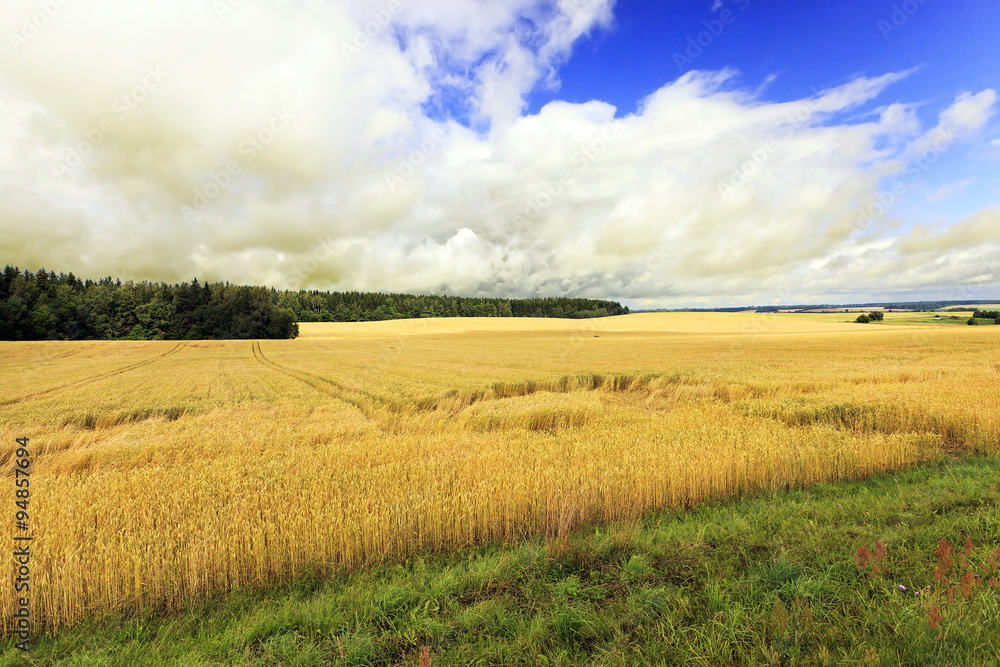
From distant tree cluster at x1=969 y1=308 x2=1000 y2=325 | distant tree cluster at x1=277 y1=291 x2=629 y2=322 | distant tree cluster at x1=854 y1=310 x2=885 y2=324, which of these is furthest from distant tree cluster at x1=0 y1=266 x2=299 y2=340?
distant tree cluster at x1=969 y1=308 x2=1000 y2=325

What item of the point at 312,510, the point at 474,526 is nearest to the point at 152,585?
the point at 312,510

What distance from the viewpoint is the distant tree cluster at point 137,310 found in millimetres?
86312

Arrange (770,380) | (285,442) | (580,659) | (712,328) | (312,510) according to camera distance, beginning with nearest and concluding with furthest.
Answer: (580,659) → (312,510) → (285,442) → (770,380) → (712,328)

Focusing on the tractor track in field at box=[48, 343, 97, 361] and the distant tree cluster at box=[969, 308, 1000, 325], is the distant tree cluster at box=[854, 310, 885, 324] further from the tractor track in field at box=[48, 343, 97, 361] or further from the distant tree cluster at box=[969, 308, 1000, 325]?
the tractor track in field at box=[48, 343, 97, 361]

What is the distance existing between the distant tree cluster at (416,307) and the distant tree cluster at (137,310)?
30774 millimetres

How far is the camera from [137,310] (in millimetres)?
99438

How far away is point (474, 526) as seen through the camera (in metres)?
6.62

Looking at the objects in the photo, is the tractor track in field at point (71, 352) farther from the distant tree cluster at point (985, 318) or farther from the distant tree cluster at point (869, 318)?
the distant tree cluster at point (869, 318)

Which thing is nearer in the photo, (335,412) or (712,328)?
(335,412)

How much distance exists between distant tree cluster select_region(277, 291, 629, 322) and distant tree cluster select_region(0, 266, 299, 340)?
30774 mm

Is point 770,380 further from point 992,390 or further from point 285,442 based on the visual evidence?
point 285,442

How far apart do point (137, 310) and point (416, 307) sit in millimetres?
83361

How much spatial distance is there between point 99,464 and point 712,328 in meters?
100

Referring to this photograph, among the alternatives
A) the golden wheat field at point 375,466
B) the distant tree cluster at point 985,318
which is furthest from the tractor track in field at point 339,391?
the distant tree cluster at point 985,318
